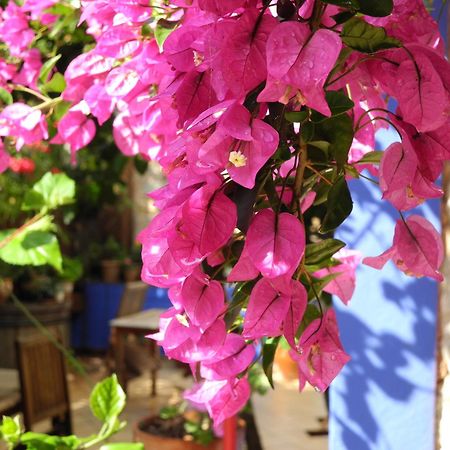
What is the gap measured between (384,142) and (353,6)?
0.72 meters

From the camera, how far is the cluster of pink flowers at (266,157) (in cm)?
48

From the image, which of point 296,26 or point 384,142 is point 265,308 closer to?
point 296,26

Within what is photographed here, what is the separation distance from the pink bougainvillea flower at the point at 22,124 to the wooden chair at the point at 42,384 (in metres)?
2.00

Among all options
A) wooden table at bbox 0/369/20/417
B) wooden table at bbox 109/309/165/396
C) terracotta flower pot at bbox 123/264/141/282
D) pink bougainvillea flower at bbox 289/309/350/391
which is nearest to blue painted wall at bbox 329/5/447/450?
pink bougainvillea flower at bbox 289/309/350/391

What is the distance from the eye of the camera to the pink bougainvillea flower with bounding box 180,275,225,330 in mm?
539

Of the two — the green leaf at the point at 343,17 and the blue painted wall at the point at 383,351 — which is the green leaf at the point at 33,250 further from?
the green leaf at the point at 343,17

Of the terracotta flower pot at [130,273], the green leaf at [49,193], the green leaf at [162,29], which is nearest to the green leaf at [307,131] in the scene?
the green leaf at [162,29]

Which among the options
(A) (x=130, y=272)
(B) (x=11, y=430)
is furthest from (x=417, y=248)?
(A) (x=130, y=272)

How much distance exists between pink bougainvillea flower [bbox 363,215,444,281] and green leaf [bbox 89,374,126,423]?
0.56 m

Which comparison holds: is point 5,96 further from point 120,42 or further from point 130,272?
point 130,272

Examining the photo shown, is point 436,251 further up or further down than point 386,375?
further up

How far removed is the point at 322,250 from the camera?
64 centimetres

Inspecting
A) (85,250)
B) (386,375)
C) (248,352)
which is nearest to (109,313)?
(85,250)

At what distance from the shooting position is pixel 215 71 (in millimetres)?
498
